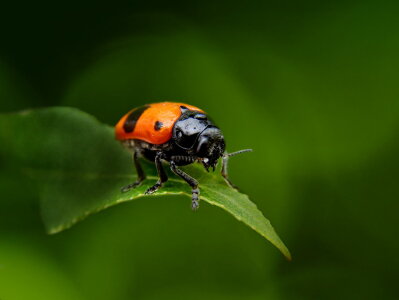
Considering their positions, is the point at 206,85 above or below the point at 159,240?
above

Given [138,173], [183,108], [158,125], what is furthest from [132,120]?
[138,173]

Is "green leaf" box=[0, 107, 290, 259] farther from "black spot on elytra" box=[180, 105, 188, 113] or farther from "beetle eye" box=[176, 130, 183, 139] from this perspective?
"black spot on elytra" box=[180, 105, 188, 113]

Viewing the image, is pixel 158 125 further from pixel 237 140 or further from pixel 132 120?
pixel 237 140

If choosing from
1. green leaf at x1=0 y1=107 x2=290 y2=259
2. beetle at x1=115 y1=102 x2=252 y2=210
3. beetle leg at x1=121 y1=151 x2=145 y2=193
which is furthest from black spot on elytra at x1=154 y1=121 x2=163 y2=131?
green leaf at x1=0 y1=107 x2=290 y2=259

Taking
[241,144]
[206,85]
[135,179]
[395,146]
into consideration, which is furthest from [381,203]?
[135,179]

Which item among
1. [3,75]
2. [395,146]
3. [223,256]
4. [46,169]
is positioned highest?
[3,75]

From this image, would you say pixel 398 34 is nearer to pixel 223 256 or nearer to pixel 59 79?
pixel 223 256

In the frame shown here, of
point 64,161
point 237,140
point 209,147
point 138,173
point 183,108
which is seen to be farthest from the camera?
point 237,140
